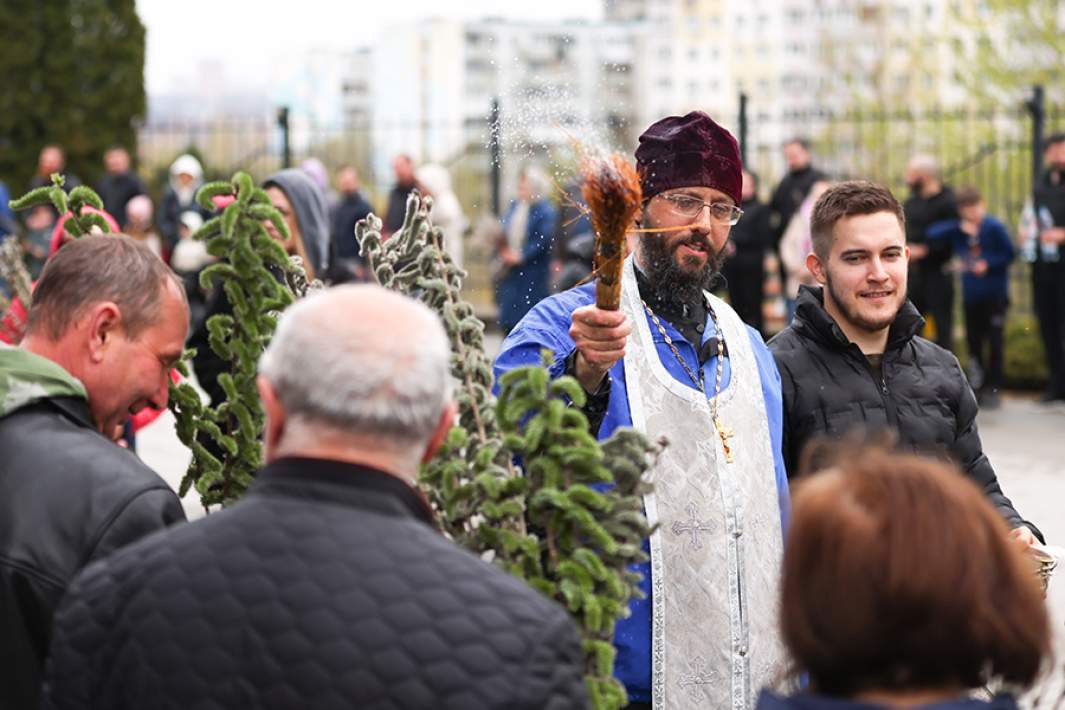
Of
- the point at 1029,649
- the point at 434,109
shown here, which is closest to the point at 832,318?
the point at 1029,649

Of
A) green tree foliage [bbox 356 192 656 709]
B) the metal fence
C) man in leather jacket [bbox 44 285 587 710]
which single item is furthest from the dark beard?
the metal fence

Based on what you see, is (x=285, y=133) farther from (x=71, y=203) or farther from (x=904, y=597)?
(x=904, y=597)

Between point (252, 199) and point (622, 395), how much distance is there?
3.05 ft

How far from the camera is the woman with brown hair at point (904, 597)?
1.87 m

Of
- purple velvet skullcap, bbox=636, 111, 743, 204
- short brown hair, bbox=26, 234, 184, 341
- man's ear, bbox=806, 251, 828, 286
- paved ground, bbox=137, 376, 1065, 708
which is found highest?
purple velvet skullcap, bbox=636, 111, 743, 204

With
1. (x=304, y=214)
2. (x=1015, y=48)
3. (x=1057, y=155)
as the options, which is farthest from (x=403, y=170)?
(x=1015, y=48)

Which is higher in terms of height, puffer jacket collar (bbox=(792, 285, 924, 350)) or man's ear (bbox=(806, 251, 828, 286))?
man's ear (bbox=(806, 251, 828, 286))

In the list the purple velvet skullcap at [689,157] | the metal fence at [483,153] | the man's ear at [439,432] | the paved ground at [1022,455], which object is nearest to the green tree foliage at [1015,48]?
the metal fence at [483,153]

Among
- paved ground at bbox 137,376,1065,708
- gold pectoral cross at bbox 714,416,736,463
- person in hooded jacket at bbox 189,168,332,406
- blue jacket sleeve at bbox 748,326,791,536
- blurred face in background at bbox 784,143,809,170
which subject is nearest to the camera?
gold pectoral cross at bbox 714,416,736,463

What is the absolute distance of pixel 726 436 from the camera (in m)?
3.67

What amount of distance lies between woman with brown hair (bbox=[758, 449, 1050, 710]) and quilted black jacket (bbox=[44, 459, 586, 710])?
35 cm

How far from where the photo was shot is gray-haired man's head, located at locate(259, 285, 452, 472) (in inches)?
82.7

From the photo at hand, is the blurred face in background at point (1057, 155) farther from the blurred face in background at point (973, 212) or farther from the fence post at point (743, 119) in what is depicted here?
the fence post at point (743, 119)

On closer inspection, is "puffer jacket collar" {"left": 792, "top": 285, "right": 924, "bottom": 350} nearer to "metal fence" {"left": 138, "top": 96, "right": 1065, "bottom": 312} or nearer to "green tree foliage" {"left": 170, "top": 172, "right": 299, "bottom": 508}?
"green tree foliage" {"left": 170, "top": 172, "right": 299, "bottom": 508}
